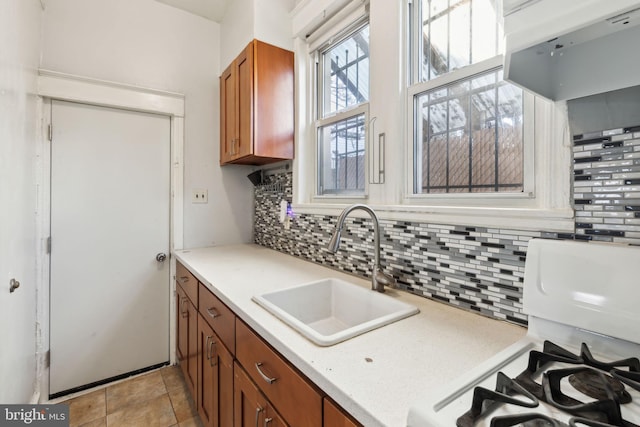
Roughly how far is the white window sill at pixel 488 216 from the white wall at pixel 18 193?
1491mm

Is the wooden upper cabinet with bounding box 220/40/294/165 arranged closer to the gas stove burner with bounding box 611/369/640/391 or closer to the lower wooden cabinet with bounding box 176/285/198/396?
the lower wooden cabinet with bounding box 176/285/198/396

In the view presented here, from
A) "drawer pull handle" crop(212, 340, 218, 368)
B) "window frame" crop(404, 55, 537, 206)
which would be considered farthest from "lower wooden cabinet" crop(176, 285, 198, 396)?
"window frame" crop(404, 55, 537, 206)

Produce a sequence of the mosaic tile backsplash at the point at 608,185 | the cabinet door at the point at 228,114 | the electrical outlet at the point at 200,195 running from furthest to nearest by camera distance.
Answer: the electrical outlet at the point at 200,195 < the cabinet door at the point at 228,114 < the mosaic tile backsplash at the point at 608,185

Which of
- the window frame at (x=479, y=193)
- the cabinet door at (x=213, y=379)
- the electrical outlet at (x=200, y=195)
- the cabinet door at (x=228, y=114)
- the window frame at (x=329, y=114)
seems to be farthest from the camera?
the electrical outlet at (x=200, y=195)

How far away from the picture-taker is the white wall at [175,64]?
183 centimetres

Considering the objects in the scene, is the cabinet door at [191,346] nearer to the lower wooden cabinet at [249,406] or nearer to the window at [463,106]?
the lower wooden cabinet at [249,406]

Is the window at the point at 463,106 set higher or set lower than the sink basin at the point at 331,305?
higher

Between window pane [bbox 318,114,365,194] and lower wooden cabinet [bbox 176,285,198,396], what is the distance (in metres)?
1.10

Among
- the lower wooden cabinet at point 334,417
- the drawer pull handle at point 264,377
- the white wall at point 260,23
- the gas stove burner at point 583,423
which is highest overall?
the white wall at point 260,23

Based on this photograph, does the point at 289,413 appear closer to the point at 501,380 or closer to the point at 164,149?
the point at 501,380

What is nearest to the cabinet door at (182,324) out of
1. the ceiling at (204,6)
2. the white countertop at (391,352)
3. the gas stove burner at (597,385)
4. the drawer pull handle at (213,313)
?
the drawer pull handle at (213,313)

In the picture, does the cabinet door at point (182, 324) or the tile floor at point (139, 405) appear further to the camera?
the cabinet door at point (182, 324)

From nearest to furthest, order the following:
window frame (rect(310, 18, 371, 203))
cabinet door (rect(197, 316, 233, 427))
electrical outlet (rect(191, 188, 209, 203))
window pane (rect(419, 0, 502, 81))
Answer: window pane (rect(419, 0, 502, 81)) < cabinet door (rect(197, 316, 233, 427)) < window frame (rect(310, 18, 371, 203)) < electrical outlet (rect(191, 188, 209, 203))

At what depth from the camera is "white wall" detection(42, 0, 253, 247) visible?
6.01 feet
